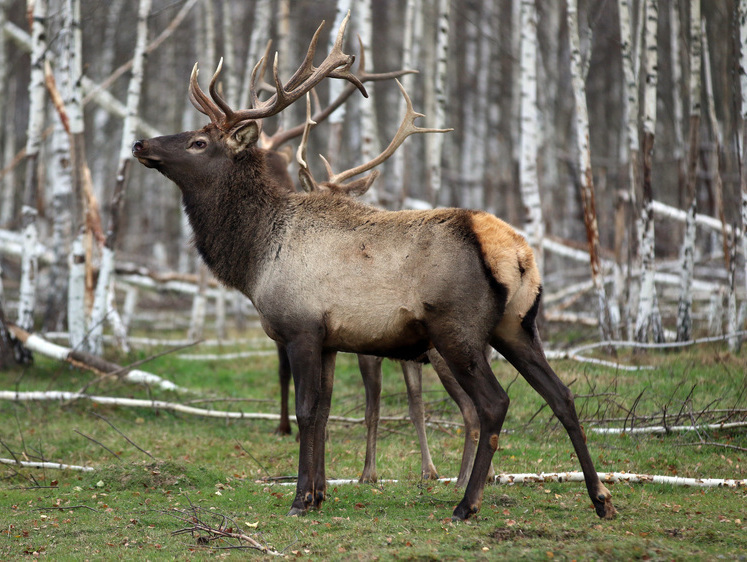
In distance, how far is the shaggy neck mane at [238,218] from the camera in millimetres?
6332

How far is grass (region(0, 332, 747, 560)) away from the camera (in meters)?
4.88

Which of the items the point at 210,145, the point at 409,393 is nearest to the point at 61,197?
the point at 210,145

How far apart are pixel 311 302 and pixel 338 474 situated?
6.45 feet

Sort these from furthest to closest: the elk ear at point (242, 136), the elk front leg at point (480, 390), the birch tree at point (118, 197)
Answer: the birch tree at point (118, 197), the elk ear at point (242, 136), the elk front leg at point (480, 390)

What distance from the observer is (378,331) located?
5730 mm

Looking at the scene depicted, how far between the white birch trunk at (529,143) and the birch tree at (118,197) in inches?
208

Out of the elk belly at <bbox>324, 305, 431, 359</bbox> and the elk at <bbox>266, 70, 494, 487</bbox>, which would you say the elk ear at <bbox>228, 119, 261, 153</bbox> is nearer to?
the elk at <bbox>266, 70, 494, 487</bbox>

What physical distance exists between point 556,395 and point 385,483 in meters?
1.67

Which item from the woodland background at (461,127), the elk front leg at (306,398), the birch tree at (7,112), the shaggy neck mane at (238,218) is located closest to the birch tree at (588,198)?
the woodland background at (461,127)

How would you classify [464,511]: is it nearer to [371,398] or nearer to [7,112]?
[371,398]

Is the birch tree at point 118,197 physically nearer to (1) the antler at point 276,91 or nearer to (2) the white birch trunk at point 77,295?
(2) the white birch trunk at point 77,295

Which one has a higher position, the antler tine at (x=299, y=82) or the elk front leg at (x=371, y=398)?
the antler tine at (x=299, y=82)

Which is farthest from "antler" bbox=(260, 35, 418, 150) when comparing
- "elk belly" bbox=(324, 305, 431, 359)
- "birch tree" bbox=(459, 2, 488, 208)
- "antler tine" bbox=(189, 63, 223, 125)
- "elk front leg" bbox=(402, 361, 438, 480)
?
"birch tree" bbox=(459, 2, 488, 208)

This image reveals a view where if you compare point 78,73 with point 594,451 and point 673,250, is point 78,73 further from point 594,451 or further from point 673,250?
point 673,250
